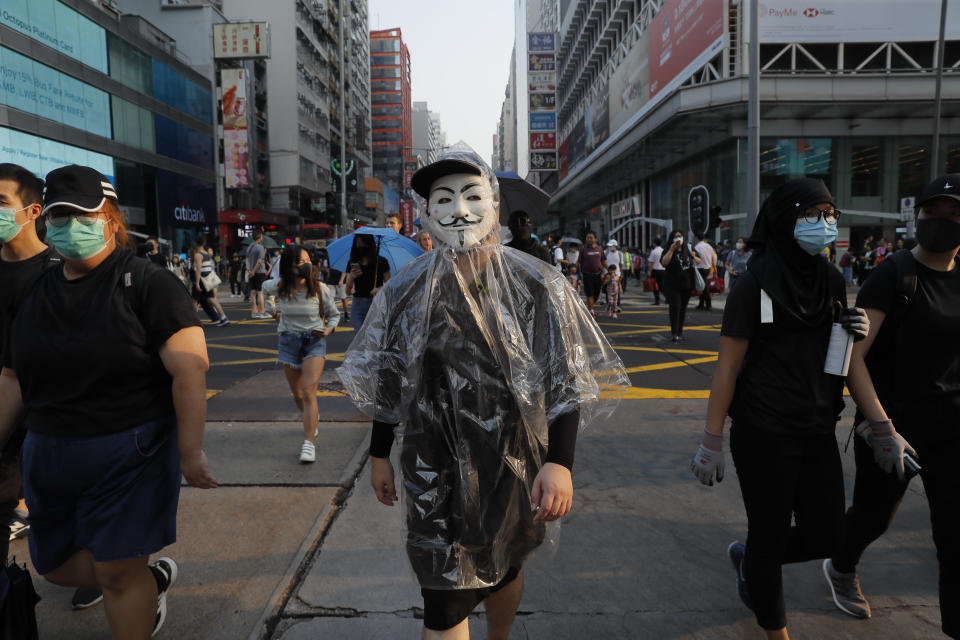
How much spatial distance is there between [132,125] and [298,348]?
33298 mm

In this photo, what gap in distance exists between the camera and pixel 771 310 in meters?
2.31

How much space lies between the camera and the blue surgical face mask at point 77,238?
2.10 meters

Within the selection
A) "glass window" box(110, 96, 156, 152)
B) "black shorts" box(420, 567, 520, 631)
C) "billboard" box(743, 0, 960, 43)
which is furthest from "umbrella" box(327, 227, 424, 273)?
"glass window" box(110, 96, 156, 152)

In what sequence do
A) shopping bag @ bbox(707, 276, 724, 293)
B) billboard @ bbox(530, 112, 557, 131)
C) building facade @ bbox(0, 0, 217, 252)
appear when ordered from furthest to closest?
billboard @ bbox(530, 112, 557, 131)
building facade @ bbox(0, 0, 217, 252)
shopping bag @ bbox(707, 276, 724, 293)

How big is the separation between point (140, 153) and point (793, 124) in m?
30.6

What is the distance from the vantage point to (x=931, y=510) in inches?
95.5

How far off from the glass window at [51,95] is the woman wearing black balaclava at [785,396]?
27704 millimetres

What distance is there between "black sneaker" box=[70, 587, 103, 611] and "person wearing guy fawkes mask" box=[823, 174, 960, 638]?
2.95 meters

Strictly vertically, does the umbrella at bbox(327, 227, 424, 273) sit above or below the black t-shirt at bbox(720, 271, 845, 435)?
above

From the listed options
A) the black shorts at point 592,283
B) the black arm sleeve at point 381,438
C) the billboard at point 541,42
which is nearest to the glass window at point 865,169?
the black shorts at point 592,283

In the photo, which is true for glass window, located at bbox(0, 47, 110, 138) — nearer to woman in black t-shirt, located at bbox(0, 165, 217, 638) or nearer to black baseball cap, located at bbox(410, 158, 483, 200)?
woman in black t-shirt, located at bbox(0, 165, 217, 638)

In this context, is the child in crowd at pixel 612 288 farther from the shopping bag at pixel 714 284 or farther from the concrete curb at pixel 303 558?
the concrete curb at pixel 303 558

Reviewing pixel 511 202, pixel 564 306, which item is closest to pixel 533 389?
pixel 564 306

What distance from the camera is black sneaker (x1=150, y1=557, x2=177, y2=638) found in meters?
2.60
